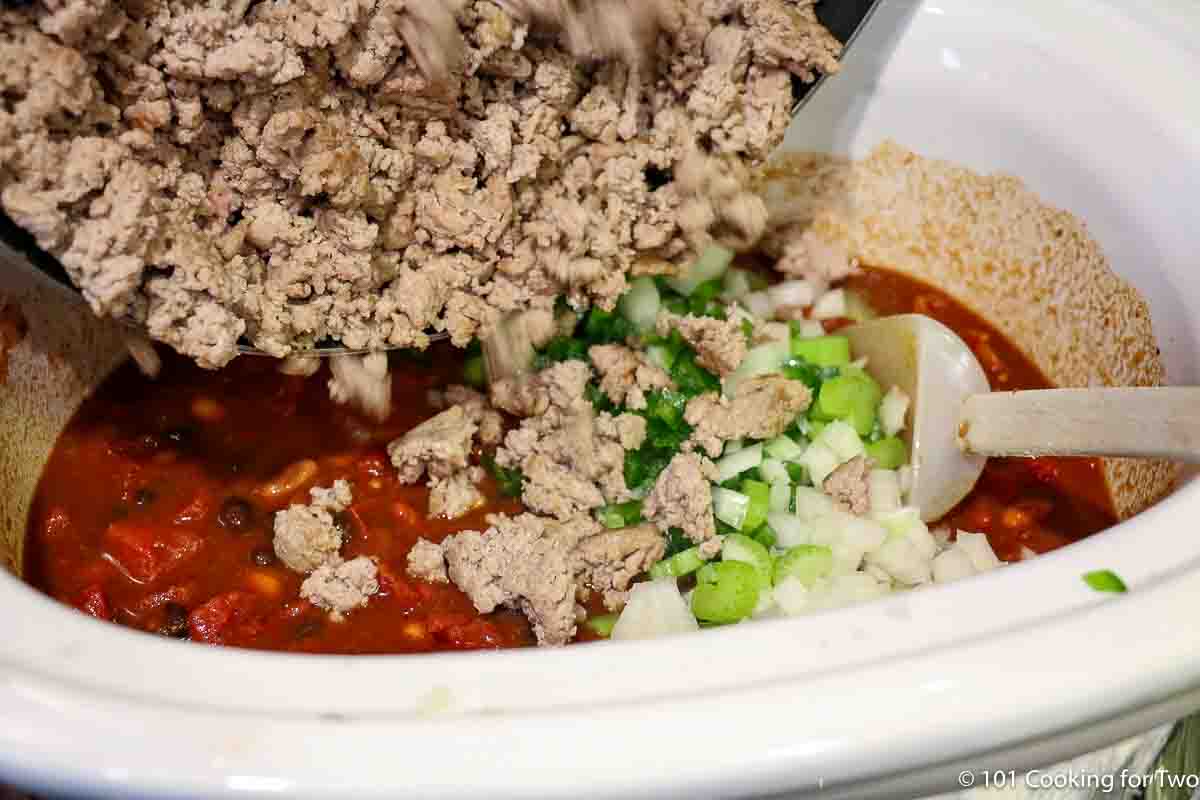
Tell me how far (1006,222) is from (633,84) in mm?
760

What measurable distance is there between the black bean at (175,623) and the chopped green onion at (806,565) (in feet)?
2.68

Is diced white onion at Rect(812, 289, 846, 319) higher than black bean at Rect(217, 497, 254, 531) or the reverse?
higher

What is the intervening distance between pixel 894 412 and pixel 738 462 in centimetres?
28

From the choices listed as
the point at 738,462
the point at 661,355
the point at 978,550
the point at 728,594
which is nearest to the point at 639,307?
the point at 661,355

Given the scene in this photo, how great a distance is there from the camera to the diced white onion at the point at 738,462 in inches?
65.5

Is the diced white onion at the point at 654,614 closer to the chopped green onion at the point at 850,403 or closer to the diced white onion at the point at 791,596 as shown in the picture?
the diced white onion at the point at 791,596

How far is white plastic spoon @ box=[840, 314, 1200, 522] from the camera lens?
1316mm

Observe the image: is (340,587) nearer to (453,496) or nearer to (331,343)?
(453,496)

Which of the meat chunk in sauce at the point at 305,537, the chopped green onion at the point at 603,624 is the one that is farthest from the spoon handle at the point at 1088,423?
the meat chunk in sauce at the point at 305,537

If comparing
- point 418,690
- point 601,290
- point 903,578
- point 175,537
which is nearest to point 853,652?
point 418,690

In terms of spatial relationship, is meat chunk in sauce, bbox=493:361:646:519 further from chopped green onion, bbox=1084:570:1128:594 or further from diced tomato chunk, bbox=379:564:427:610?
chopped green onion, bbox=1084:570:1128:594

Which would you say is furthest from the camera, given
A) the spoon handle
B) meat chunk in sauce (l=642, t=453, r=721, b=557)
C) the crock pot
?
meat chunk in sauce (l=642, t=453, r=721, b=557)

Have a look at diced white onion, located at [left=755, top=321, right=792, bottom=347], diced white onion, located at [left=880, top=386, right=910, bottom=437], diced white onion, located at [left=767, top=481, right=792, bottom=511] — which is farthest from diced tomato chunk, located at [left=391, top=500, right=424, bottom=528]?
diced white onion, located at [left=880, top=386, right=910, bottom=437]

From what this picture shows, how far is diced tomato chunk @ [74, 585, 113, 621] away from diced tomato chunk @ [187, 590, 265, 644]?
0.35ft
